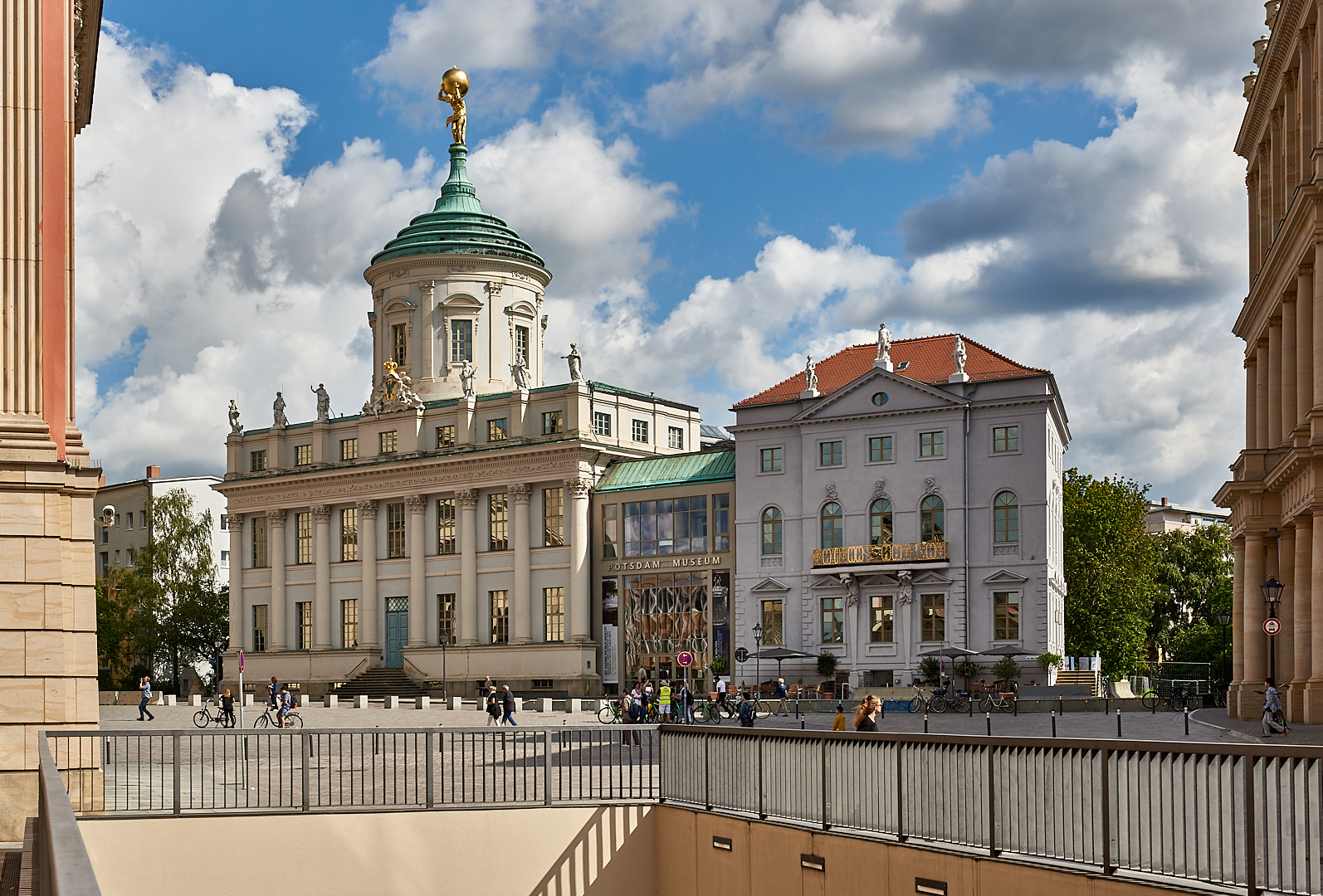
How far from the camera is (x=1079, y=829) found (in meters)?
12.1

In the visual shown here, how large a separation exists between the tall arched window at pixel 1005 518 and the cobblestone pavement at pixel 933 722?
1329 centimetres

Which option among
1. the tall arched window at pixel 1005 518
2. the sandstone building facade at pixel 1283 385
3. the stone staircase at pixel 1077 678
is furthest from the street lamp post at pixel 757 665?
the sandstone building facade at pixel 1283 385

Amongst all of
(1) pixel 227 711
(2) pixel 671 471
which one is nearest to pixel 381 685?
(2) pixel 671 471

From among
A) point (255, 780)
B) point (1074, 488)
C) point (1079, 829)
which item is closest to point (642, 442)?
point (1074, 488)

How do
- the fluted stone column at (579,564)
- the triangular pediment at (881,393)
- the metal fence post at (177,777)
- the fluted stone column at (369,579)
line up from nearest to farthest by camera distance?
the metal fence post at (177,777) → the triangular pediment at (881,393) → the fluted stone column at (579,564) → the fluted stone column at (369,579)

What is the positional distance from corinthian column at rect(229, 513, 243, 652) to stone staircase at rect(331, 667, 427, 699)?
10735 millimetres

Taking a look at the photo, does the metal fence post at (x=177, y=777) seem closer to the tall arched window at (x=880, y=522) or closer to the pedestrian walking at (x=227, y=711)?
the pedestrian walking at (x=227, y=711)

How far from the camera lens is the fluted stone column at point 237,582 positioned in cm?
9238

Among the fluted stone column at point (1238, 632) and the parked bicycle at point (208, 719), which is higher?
the fluted stone column at point (1238, 632)

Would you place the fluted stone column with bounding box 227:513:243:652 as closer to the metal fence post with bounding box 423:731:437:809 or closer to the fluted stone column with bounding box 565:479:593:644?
the fluted stone column with bounding box 565:479:593:644

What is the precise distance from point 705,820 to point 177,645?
8809 centimetres

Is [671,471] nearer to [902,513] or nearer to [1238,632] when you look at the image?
[902,513]

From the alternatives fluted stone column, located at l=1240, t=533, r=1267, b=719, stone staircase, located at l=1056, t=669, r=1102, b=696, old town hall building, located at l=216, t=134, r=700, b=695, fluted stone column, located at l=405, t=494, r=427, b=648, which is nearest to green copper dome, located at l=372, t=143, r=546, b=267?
old town hall building, located at l=216, t=134, r=700, b=695

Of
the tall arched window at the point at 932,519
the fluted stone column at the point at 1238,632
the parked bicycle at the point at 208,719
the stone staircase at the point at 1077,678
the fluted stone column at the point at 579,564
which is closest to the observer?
the fluted stone column at the point at 1238,632
